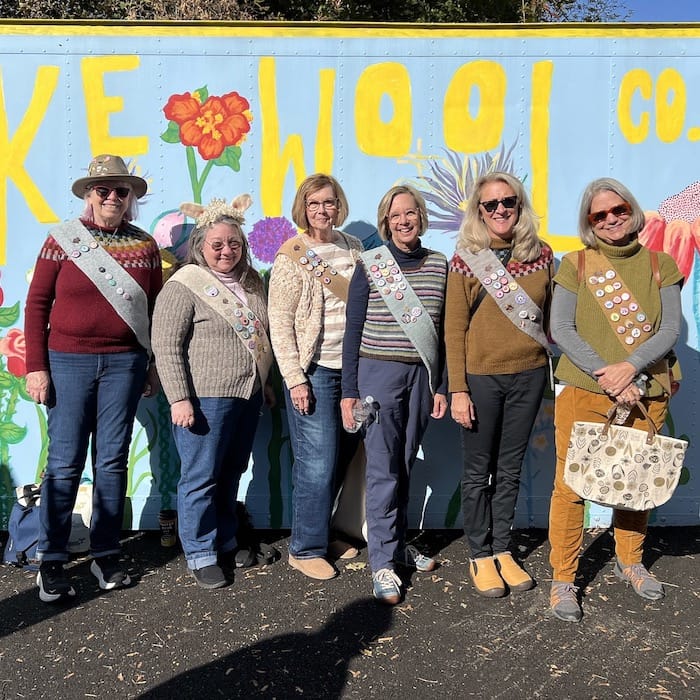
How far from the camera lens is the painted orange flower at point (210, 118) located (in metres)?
3.80

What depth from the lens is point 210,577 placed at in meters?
3.40

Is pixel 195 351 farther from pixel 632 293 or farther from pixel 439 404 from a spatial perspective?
pixel 632 293

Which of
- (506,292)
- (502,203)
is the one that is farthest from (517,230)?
(506,292)

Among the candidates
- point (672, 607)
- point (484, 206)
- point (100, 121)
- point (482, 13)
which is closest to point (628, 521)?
→ point (672, 607)

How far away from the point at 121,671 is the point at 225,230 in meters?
2.04

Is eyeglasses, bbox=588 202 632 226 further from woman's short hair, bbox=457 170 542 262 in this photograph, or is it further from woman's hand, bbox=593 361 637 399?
woman's hand, bbox=593 361 637 399

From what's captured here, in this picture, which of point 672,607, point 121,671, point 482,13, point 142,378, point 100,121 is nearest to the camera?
point 121,671

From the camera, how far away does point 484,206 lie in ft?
10.5

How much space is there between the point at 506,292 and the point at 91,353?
2028 millimetres

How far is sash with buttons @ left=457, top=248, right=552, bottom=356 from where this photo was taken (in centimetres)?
313

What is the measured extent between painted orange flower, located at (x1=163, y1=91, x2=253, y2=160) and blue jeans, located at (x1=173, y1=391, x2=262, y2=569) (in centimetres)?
151

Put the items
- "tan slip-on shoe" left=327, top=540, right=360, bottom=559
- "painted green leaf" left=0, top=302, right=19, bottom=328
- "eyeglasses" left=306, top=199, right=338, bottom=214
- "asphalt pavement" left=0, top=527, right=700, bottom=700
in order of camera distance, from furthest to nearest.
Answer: "painted green leaf" left=0, top=302, right=19, bottom=328, "tan slip-on shoe" left=327, top=540, right=360, bottom=559, "eyeglasses" left=306, top=199, right=338, bottom=214, "asphalt pavement" left=0, top=527, right=700, bottom=700

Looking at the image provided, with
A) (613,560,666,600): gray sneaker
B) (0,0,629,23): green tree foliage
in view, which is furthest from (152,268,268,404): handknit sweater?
(0,0,629,23): green tree foliage

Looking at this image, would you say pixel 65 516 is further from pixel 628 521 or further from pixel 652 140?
pixel 652 140
